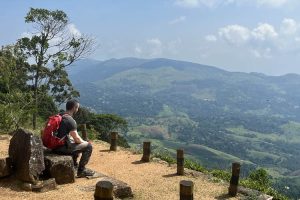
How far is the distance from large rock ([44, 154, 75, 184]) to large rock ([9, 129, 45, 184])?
1.19ft

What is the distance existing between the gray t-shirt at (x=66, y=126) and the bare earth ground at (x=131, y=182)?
1.61 m

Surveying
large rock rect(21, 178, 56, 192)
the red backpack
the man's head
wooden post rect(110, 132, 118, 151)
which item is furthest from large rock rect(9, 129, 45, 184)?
wooden post rect(110, 132, 118, 151)

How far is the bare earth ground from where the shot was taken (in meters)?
12.1

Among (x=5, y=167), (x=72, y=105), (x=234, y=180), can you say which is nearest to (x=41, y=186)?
(x=5, y=167)

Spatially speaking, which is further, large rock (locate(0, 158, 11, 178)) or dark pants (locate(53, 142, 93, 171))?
dark pants (locate(53, 142, 93, 171))

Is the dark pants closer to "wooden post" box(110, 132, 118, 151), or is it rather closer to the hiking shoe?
the hiking shoe

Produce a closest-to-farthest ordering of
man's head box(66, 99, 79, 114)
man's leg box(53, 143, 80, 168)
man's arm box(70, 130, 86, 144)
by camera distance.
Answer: man's head box(66, 99, 79, 114), man's arm box(70, 130, 86, 144), man's leg box(53, 143, 80, 168)

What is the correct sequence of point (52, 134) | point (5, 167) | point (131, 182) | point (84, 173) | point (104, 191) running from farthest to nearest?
point (131, 182), point (84, 173), point (52, 134), point (5, 167), point (104, 191)

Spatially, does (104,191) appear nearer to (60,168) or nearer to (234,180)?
(60,168)

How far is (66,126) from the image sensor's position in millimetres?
13273

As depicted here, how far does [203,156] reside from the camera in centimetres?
19412

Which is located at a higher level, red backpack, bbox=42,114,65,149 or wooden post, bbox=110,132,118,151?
red backpack, bbox=42,114,65,149

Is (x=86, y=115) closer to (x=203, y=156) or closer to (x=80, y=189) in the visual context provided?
(x=80, y=189)

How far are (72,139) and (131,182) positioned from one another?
9.66 feet
